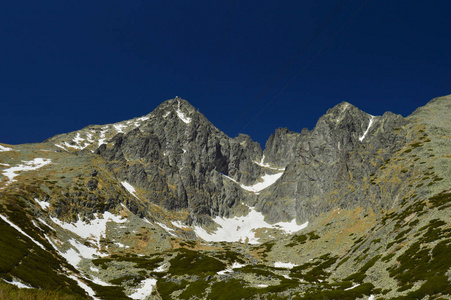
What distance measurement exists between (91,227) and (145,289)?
3149 inches

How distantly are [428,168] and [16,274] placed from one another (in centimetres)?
13623

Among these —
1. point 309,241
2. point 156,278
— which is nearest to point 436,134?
point 309,241

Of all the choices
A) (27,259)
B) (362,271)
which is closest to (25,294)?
(27,259)

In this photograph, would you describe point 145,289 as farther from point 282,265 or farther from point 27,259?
point 282,265

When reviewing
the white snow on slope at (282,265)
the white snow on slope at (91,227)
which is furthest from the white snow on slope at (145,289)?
the white snow on slope at (282,265)

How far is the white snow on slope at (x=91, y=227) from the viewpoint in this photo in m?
136

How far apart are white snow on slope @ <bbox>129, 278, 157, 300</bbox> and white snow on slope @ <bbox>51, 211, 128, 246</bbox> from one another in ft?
180

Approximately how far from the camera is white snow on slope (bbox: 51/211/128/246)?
13629 cm

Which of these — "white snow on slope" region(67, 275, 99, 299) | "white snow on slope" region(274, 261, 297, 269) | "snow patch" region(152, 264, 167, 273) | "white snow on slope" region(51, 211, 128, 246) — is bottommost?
"white snow on slope" region(67, 275, 99, 299)

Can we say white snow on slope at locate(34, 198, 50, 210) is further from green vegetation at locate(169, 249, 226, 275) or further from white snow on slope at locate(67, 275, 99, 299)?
white snow on slope at locate(67, 275, 99, 299)

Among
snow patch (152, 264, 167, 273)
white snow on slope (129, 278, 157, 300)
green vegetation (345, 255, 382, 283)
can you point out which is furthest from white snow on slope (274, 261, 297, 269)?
white snow on slope (129, 278, 157, 300)

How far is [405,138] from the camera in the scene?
152125mm

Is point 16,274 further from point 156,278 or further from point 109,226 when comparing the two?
point 109,226

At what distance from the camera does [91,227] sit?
493 ft
